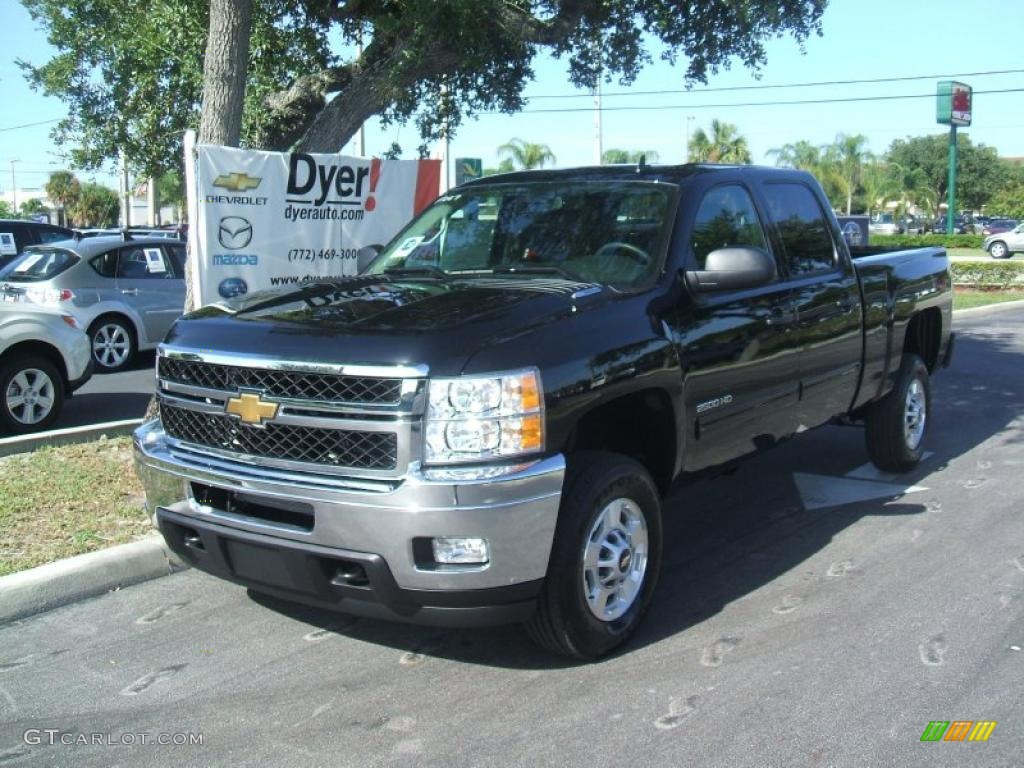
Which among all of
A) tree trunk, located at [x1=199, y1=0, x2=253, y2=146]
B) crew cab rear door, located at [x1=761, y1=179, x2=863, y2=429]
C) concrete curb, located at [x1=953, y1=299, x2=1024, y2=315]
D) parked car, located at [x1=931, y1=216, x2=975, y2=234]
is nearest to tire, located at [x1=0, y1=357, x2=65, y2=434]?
tree trunk, located at [x1=199, y1=0, x2=253, y2=146]

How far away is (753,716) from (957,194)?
87954 millimetres

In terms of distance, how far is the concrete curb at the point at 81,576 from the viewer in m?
4.64

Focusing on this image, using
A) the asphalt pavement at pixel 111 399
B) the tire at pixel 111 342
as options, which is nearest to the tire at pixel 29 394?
the asphalt pavement at pixel 111 399

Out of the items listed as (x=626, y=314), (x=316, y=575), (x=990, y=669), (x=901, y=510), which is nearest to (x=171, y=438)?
(x=316, y=575)

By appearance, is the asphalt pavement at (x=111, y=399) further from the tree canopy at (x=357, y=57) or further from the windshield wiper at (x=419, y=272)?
the windshield wiper at (x=419, y=272)

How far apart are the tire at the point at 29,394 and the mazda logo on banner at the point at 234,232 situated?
2.32 metres

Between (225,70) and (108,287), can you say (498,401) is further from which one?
(108,287)

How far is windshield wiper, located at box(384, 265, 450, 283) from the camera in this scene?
4.99 meters

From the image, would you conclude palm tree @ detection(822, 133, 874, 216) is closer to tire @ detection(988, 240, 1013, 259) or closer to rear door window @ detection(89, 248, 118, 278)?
tire @ detection(988, 240, 1013, 259)

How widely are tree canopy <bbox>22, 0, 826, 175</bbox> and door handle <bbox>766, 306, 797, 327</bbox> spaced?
3780 millimetres

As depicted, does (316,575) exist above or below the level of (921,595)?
above

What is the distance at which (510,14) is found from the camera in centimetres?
862

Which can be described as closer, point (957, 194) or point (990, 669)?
point (990, 669)

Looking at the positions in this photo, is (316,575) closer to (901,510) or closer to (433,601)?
(433,601)
